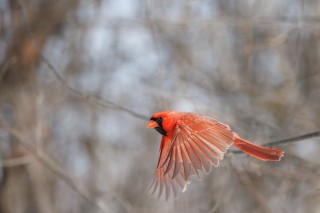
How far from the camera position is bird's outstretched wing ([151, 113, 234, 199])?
10.7 ft

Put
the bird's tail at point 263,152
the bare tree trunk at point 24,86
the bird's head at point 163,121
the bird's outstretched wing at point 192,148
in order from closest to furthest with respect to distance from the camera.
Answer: the bird's outstretched wing at point 192,148, the bird's tail at point 263,152, the bird's head at point 163,121, the bare tree trunk at point 24,86

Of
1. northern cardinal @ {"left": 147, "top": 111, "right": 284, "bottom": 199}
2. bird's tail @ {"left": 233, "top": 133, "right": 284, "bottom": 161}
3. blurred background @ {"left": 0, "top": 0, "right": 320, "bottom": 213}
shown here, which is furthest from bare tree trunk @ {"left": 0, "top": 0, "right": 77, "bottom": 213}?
bird's tail @ {"left": 233, "top": 133, "right": 284, "bottom": 161}

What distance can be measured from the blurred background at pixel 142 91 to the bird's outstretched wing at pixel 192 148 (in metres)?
1.00

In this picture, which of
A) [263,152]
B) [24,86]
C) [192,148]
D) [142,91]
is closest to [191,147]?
[192,148]

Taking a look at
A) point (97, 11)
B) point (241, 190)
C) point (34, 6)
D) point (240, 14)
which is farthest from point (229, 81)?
point (34, 6)

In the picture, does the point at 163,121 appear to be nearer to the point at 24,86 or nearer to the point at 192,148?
the point at 192,148

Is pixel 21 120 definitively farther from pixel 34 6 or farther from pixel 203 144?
pixel 203 144

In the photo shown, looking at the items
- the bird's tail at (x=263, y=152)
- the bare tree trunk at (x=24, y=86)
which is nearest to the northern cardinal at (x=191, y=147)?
the bird's tail at (x=263, y=152)

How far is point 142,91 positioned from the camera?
731 centimetres

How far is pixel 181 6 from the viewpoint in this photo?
739 centimetres

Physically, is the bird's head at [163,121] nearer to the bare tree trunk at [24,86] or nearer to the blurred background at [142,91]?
the blurred background at [142,91]

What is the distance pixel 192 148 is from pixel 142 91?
390cm

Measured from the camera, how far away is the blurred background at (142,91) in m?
5.79

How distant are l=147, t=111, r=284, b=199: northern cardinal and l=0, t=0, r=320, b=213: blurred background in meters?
0.96
